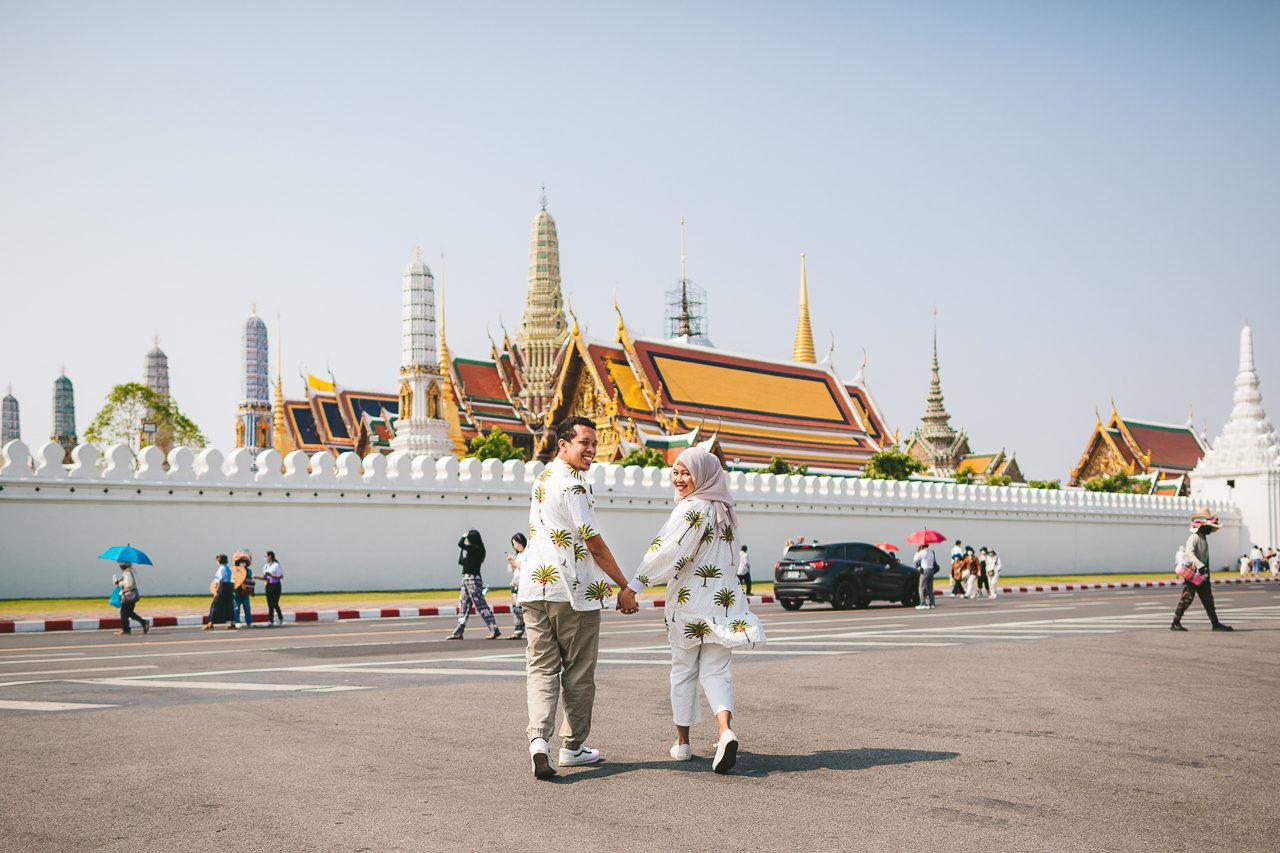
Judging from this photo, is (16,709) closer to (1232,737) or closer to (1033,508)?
(1232,737)

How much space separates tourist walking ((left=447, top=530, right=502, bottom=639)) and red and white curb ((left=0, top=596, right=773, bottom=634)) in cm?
346

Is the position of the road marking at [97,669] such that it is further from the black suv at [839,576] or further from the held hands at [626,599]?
the black suv at [839,576]

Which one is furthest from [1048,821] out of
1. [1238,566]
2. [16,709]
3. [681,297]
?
[681,297]

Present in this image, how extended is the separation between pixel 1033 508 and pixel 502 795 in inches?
1339

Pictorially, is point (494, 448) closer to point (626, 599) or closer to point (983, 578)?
point (983, 578)

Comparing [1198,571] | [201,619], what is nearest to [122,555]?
[201,619]

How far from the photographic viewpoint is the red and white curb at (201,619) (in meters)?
16.4

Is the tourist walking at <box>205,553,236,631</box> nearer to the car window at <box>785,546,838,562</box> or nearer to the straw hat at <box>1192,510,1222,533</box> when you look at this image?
the car window at <box>785,546,838,562</box>

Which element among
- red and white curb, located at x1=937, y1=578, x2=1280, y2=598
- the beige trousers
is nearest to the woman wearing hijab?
the beige trousers

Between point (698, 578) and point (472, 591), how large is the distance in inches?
340

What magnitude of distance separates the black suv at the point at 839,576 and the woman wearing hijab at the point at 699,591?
50.7ft

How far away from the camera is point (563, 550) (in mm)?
5777

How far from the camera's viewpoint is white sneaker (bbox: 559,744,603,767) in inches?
228

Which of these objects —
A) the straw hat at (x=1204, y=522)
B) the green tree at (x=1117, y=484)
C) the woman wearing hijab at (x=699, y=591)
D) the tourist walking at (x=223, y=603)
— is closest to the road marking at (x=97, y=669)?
the woman wearing hijab at (x=699, y=591)
